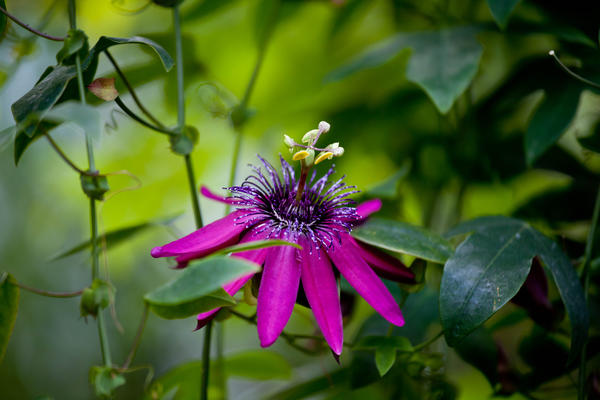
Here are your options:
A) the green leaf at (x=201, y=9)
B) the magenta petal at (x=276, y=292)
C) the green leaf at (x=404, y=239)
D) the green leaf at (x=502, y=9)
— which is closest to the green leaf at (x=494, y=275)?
the green leaf at (x=404, y=239)

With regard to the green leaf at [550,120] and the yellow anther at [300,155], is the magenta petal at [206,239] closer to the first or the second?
the yellow anther at [300,155]

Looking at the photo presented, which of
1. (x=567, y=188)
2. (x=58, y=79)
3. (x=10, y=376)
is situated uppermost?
(x=58, y=79)

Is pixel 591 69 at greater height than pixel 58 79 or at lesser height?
lesser

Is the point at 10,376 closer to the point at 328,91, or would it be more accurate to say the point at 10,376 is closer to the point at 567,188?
the point at 328,91

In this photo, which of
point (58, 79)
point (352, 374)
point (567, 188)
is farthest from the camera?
point (567, 188)

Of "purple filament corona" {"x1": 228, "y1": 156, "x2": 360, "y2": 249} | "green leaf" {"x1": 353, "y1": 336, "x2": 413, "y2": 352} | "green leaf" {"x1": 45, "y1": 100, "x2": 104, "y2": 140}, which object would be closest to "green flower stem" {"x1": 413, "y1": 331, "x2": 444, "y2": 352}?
"green leaf" {"x1": 353, "y1": 336, "x2": 413, "y2": 352}

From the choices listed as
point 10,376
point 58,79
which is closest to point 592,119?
point 58,79
